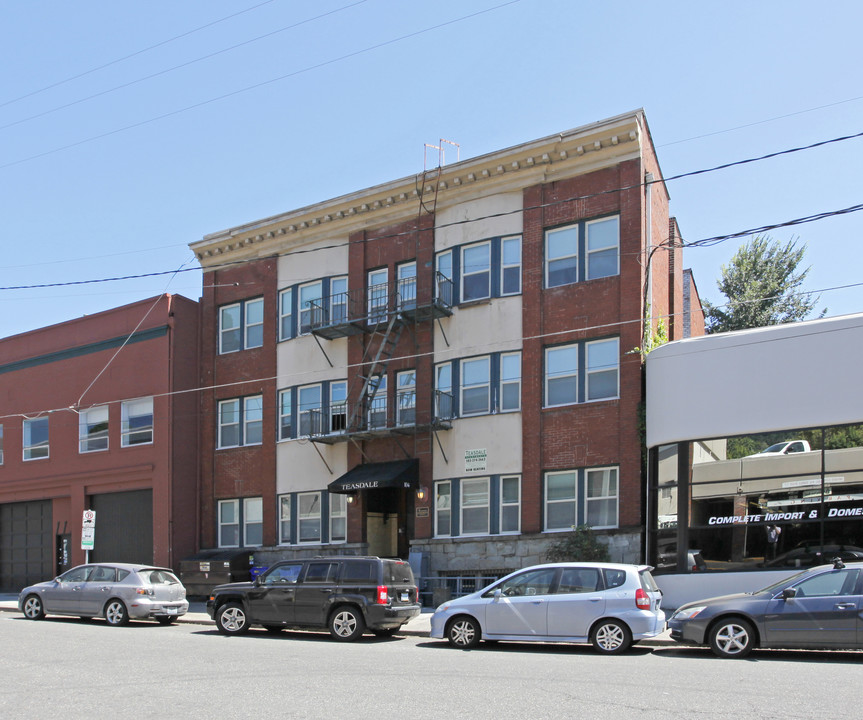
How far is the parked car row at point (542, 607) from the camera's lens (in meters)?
13.5

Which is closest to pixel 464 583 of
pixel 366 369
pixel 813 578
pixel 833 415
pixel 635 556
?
pixel 635 556

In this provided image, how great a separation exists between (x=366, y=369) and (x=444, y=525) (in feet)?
16.3

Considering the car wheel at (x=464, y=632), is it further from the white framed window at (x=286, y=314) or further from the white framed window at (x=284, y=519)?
the white framed window at (x=286, y=314)

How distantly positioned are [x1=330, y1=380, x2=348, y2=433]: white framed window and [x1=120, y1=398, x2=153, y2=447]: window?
6545mm

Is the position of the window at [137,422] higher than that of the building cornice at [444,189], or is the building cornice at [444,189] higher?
the building cornice at [444,189]

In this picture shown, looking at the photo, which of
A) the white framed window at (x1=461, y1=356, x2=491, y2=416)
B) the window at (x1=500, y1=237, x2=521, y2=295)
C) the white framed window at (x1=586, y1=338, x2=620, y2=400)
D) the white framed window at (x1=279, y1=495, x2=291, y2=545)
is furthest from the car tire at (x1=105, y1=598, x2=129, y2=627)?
the window at (x1=500, y1=237, x2=521, y2=295)

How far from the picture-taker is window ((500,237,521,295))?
24.6 meters

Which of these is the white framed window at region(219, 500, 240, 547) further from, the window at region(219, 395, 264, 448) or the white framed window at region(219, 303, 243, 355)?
Answer: the white framed window at region(219, 303, 243, 355)

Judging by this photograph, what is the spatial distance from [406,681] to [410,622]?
8585 mm

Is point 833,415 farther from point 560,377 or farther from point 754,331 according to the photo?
point 560,377

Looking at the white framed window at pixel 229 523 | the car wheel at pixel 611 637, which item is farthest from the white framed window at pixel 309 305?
the car wheel at pixel 611 637

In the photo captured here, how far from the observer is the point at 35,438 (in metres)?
33.1

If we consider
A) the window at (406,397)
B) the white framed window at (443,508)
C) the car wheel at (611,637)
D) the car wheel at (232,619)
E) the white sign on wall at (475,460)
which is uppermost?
the window at (406,397)

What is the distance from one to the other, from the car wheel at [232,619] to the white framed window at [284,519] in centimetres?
962
